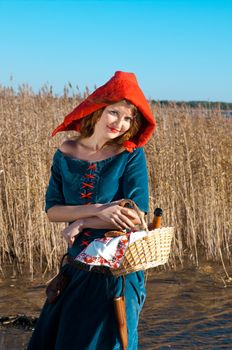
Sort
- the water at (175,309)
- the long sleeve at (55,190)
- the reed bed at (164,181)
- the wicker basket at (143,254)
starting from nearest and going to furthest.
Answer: the wicker basket at (143,254), the long sleeve at (55,190), the water at (175,309), the reed bed at (164,181)

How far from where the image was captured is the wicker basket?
191cm

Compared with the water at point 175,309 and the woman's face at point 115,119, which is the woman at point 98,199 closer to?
the woman's face at point 115,119

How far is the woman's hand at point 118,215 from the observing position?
1.92m

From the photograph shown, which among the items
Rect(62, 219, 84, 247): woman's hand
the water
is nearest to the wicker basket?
Rect(62, 219, 84, 247): woman's hand

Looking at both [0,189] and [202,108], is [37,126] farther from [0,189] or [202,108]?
[202,108]

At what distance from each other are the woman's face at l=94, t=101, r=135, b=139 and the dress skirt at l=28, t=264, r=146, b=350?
0.47 metres

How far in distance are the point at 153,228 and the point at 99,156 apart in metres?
0.30

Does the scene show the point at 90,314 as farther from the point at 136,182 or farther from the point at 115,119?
the point at 115,119

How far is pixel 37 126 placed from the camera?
5.74 meters

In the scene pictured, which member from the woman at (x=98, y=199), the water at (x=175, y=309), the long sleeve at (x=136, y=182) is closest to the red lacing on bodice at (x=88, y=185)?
the woman at (x=98, y=199)

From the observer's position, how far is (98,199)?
2.06m

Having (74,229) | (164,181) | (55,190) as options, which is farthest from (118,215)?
(164,181)

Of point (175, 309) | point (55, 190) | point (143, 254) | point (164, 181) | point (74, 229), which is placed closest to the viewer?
point (143, 254)

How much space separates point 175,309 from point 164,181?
149cm
